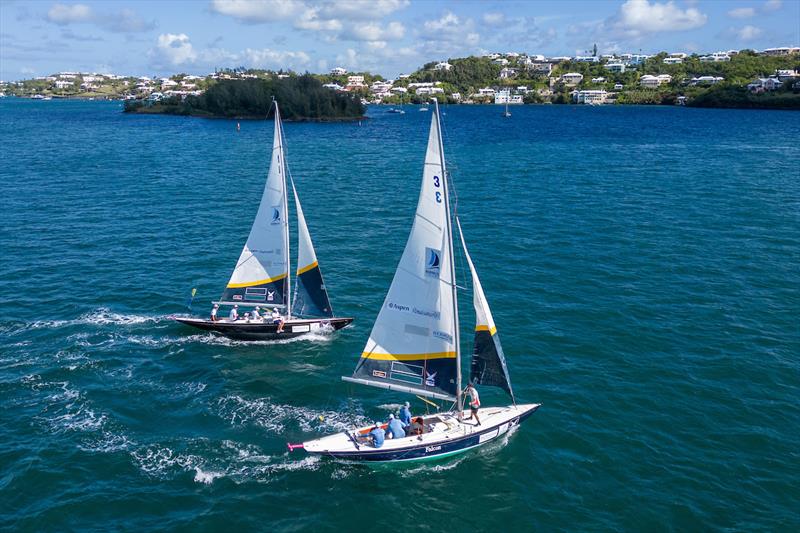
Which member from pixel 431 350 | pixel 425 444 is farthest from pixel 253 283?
pixel 425 444

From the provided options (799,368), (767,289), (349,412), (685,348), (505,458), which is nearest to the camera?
(505,458)

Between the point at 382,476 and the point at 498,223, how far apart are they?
173 feet

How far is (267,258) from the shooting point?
50000 mm

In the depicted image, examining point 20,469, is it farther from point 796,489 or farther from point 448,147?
point 448,147

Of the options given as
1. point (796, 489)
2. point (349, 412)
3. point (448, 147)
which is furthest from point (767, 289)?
point (448, 147)

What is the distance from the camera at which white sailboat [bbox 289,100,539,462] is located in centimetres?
3212

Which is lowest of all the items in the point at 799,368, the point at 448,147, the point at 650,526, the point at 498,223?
the point at 650,526

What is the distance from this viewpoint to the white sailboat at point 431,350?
32125mm

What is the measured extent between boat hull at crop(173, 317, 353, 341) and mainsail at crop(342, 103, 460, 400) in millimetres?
13038

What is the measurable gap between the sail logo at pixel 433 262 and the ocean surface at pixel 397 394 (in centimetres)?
1043

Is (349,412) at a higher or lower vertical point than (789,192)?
lower

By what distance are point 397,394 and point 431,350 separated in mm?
7232

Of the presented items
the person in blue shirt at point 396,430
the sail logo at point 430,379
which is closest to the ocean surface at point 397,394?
the person in blue shirt at point 396,430

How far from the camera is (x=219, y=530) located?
28547 millimetres
